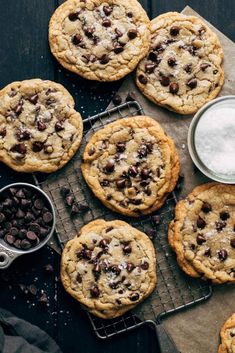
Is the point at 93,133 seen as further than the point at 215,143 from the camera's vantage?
Yes

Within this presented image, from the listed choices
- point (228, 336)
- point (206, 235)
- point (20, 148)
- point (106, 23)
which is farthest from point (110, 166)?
point (228, 336)

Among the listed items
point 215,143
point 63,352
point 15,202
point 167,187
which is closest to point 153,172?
point 167,187

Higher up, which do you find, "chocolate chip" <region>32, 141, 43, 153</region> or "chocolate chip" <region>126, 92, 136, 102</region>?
"chocolate chip" <region>126, 92, 136, 102</region>

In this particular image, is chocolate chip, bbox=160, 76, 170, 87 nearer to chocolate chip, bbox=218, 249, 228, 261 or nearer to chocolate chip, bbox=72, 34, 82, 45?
chocolate chip, bbox=72, 34, 82, 45

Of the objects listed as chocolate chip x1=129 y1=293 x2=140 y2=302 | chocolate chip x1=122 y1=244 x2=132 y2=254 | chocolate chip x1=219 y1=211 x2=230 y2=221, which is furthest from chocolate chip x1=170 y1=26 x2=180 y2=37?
chocolate chip x1=129 y1=293 x2=140 y2=302

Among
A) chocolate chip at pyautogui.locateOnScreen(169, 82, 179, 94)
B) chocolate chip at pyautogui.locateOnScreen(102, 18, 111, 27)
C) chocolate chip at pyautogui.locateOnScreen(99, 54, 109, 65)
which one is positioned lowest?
chocolate chip at pyautogui.locateOnScreen(169, 82, 179, 94)

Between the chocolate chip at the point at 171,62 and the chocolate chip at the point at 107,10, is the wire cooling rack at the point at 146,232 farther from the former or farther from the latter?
the chocolate chip at the point at 107,10

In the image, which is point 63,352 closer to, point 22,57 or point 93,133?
point 93,133
